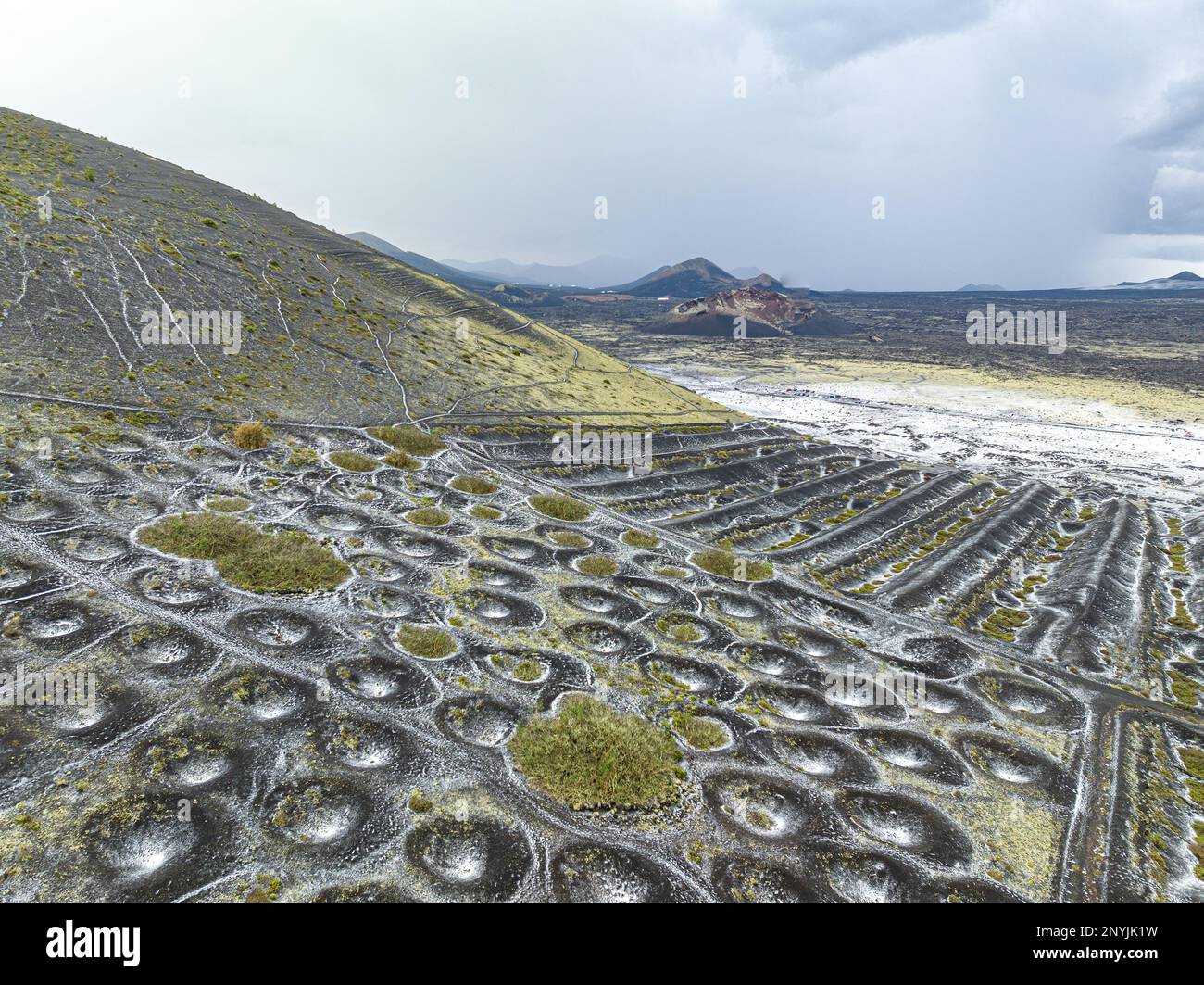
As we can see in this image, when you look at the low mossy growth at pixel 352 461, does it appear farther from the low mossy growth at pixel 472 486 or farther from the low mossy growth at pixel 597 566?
the low mossy growth at pixel 597 566

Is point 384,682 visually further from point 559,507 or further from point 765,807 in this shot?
point 559,507

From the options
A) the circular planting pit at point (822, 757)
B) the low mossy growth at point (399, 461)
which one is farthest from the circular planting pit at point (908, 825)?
the low mossy growth at point (399, 461)

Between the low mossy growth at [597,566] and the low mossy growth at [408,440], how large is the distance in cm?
1463

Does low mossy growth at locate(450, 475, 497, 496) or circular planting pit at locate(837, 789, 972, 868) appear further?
low mossy growth at locate(450, 475, 497, 496)

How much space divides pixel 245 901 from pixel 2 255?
4574cm

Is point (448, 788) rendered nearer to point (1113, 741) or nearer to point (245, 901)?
point (245, 901)

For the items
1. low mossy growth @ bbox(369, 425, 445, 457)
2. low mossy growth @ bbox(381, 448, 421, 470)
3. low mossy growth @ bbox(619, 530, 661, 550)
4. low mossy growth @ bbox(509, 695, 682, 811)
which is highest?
low mossy growth @ bbox(369, 425, 445, 457)

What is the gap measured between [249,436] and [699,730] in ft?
89.4

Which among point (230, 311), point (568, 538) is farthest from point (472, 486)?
point (230, 311)

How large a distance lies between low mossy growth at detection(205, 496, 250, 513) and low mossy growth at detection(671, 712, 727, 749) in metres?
20.1

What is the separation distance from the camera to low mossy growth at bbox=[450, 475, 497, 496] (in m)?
32.7

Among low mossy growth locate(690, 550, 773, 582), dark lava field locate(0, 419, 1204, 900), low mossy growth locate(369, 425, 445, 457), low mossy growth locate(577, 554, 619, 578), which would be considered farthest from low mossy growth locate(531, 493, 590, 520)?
low mossy growth locate(369, 425, 445, 457)

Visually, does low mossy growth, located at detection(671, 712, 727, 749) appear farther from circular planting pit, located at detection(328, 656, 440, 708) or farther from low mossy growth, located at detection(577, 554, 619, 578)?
low mossy growth, located at detection(577, 554, 619, 578)

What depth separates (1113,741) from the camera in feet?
63.3
